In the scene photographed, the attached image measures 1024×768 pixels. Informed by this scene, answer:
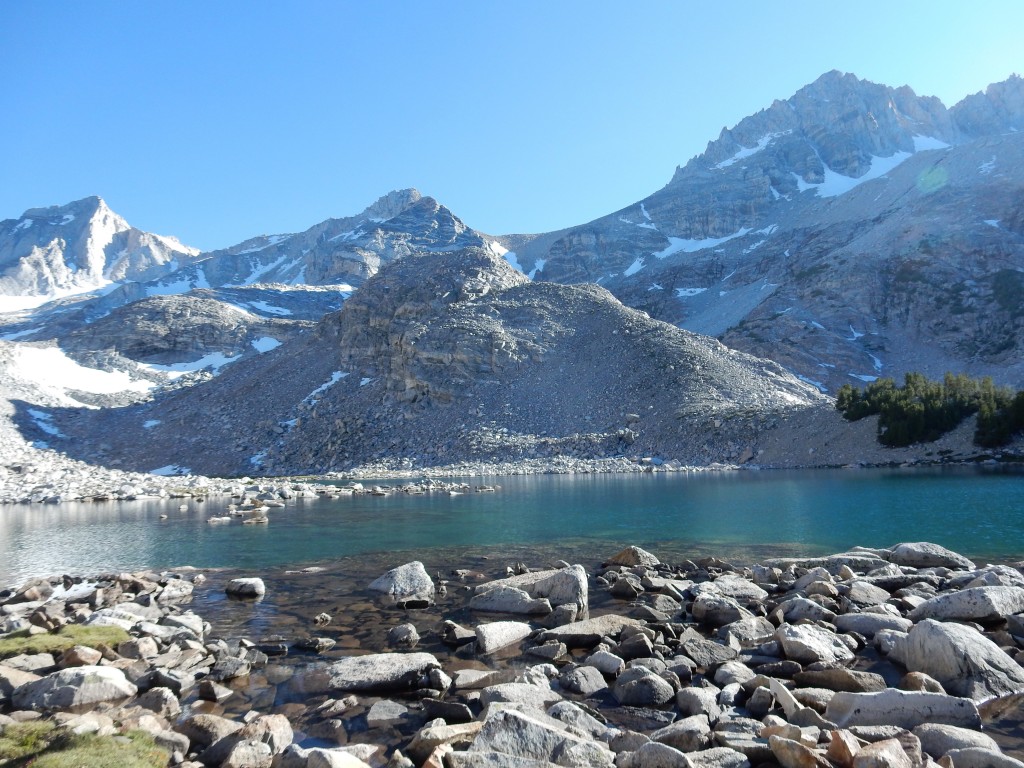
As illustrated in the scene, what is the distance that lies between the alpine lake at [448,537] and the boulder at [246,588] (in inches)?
10.3

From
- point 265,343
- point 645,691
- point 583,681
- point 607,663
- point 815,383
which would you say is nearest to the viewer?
point 645,691

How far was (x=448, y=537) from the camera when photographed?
2464 centimetres

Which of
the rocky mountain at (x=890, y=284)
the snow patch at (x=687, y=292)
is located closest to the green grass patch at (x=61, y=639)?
the rocky mountain at (x=890, y=284)

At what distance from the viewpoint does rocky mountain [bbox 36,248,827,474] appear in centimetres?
6725

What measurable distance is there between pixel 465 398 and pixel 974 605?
221 ft

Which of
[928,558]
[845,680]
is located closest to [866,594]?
[845,680]

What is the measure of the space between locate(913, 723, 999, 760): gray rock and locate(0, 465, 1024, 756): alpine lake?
774 millimetres

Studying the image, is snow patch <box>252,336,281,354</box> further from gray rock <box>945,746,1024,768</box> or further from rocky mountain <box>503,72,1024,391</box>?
gray rock <box>945,746,1024,768</box>

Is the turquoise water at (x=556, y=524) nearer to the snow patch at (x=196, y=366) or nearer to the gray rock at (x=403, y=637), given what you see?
the gray rock at (x=403, y=637)

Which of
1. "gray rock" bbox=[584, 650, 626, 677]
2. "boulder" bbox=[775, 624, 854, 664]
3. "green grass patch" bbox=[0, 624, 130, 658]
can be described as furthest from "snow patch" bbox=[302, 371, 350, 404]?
"boulder" bbox=[775, 624, 854, 664]

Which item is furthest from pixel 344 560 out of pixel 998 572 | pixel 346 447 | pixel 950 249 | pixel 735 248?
pixel 735 248

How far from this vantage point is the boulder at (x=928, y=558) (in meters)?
16.3

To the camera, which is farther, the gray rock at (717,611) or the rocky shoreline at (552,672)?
the gray rock at (717,611)

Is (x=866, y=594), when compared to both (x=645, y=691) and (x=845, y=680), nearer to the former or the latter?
(x=845, y=680)
